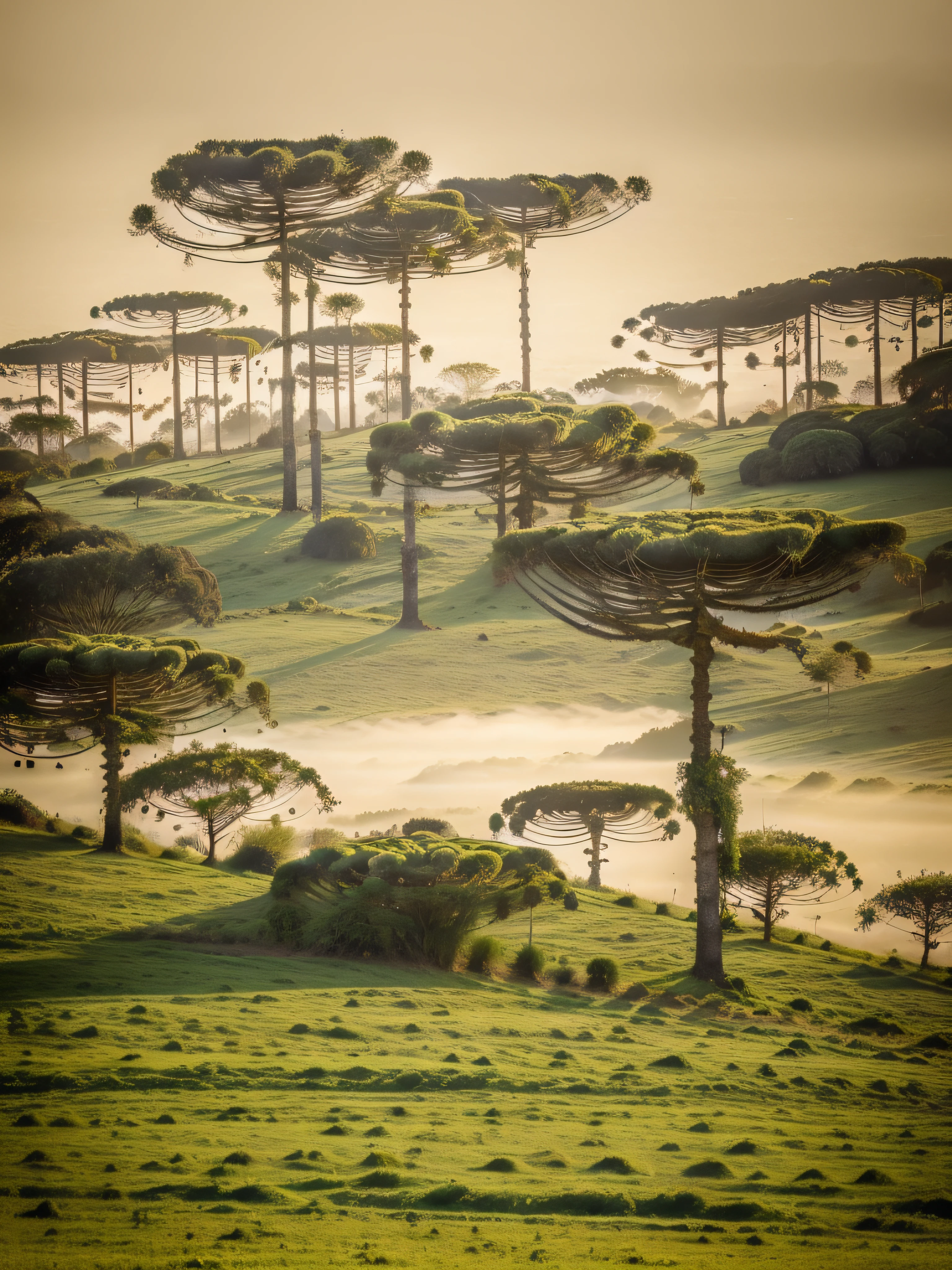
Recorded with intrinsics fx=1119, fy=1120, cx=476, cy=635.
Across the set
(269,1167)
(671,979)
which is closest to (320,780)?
(671,979)

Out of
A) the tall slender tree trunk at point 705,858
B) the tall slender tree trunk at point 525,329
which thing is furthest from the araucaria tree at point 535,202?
the tall slender tree trunk at point 705,858

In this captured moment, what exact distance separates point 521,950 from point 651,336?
57074 millimetres

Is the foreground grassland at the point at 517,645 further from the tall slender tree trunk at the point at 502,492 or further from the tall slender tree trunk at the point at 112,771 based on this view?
the tall slender tree trunk at the point at 112,771

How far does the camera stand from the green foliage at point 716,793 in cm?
2061

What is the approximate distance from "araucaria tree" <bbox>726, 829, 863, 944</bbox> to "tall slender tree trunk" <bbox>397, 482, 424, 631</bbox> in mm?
15465

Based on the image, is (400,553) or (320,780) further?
(400,553)

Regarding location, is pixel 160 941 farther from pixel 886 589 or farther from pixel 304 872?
pixel 886 589

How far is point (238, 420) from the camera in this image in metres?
132

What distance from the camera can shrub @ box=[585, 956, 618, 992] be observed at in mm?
20812

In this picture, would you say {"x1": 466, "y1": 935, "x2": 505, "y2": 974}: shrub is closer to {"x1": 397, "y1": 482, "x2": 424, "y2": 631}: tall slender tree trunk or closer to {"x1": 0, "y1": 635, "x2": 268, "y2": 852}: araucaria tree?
{"x1": 0, "y1": 635, "x2": 268, "y2": 852}: araucaria tree

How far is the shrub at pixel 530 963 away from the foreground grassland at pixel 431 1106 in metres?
0.38

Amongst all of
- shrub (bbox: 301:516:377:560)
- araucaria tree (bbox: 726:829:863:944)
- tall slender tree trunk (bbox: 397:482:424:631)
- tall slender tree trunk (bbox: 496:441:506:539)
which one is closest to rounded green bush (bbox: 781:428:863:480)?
tall slender tree trunk (bbox: 496:441:506:539)

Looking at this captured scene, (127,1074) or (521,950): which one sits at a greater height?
(127,1074)

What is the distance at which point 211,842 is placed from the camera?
94.8ft
